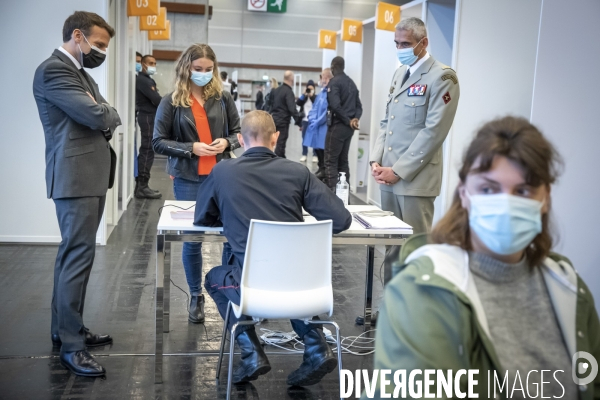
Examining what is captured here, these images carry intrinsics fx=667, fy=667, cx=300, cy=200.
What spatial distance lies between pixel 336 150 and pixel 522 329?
23.4 ft

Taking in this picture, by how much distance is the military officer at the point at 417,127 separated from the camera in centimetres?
355

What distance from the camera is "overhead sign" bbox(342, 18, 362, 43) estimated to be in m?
9.20

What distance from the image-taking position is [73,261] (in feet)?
10.1

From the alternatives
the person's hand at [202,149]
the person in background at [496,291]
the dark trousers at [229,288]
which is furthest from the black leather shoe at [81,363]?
the person in background at [496,291]

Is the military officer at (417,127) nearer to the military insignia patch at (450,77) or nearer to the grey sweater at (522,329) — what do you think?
the military insignia patch at (450,77)

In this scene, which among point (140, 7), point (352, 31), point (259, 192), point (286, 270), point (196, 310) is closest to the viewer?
point (286, 270)

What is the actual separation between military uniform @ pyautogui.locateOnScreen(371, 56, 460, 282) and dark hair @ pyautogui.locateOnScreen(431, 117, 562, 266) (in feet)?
7.26

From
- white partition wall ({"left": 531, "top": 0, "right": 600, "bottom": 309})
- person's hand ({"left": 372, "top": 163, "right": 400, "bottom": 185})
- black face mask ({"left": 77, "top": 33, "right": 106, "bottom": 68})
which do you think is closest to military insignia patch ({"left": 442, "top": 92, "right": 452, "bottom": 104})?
person's hand ({"left": 372, "top": 163, "right": 400, "bottom": 185})

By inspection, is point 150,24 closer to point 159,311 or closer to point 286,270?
point 159,311

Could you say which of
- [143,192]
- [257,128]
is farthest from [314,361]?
[143,192]

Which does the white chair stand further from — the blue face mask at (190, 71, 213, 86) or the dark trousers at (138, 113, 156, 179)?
the dark trousers at (138, 113, 156, 179)

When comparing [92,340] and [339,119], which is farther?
[339,119]

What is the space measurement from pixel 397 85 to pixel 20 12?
3136 mm

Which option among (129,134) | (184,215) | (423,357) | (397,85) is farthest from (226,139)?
(129,134)
